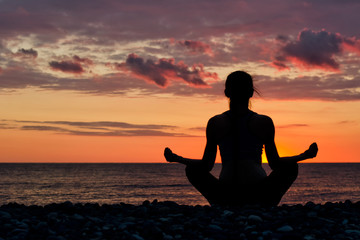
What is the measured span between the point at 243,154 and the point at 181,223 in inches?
63.4

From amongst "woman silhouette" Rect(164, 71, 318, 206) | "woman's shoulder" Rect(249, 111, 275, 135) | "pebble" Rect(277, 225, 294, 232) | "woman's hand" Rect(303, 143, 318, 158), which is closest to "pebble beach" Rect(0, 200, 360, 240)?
"pebble" Rect(277, 225, 294, 232)

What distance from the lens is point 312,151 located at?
21.2 feet

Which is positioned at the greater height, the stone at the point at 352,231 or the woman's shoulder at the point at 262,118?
the woman's shoulder at the point at 262,118

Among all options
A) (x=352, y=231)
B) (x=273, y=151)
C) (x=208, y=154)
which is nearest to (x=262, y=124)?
(x=273, y=151)

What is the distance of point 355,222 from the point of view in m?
6.30

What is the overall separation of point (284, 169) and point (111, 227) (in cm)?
310

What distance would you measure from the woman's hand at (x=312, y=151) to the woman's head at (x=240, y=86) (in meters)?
1.36

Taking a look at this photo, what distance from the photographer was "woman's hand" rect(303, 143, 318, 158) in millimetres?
Result: 6434

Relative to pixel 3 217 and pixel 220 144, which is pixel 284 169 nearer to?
pixel 220 144

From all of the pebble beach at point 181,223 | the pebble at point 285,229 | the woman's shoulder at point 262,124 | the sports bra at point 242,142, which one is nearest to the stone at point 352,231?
the pebble beach at point 181,223

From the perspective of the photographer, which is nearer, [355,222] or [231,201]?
[355,222]

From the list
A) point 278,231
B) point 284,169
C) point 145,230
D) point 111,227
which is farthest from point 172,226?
point 284,169

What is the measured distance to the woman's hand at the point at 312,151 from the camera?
21.1 ft

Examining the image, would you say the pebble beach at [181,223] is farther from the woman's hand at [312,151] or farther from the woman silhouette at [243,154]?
the woman's hand at [312,151]
